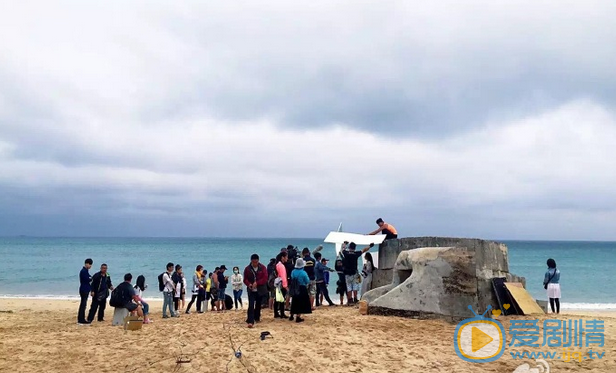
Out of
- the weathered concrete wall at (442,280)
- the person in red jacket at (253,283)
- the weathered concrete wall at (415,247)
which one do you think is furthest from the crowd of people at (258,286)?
the weathered concrete wall at (442,280)

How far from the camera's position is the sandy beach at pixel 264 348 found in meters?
7.46

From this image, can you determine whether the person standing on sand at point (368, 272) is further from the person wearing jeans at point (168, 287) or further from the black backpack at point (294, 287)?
the person wearing jeans at point (168, 287)

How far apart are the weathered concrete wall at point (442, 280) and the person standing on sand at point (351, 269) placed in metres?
1.76

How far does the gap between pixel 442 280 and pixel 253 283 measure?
410 cm

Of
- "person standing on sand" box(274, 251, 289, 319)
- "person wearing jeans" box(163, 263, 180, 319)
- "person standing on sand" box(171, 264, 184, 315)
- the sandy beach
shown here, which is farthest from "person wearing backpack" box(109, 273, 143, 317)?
"person standing on sand" box(274, 251, 289, 319)

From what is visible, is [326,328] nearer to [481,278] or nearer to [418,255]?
[418,255]

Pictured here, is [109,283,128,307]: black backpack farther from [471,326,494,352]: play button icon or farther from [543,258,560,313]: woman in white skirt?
[543,258,560,313]: woman in white skirt

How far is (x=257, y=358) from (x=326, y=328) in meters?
2.28

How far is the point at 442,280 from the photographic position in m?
10.4

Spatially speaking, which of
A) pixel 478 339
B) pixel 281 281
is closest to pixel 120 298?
pixel 281 281

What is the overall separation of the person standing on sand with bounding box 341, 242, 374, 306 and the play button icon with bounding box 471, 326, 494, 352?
13.8 ft

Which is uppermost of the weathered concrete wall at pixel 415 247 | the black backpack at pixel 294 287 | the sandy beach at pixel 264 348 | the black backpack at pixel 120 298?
the weathered concrete wall at pixel 415 247

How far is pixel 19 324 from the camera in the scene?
12688 mm

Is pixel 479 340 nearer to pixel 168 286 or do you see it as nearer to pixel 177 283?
pixel 168 286
